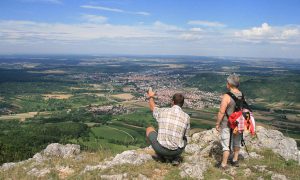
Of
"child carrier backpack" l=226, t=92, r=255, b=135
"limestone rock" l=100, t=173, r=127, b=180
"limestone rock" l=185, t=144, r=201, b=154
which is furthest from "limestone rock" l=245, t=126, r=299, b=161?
"limestone rock" l=100, t=173, r=127, b=180

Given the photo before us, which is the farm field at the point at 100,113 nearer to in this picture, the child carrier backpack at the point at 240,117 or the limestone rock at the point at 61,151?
the limestone rock at the point at 61,151

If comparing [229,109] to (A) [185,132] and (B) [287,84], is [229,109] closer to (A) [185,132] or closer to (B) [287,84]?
(A) [185,132]

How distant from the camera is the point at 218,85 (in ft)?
622

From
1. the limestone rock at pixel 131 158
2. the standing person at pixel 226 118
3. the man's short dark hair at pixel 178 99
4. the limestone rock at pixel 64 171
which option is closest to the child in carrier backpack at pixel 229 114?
the standing person at pixel 226 118

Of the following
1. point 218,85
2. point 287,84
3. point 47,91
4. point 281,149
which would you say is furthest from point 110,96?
point 281,149

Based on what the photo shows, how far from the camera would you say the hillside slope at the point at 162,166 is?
405 inches

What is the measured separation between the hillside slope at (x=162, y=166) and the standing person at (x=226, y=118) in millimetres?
771

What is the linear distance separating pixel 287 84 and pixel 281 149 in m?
171

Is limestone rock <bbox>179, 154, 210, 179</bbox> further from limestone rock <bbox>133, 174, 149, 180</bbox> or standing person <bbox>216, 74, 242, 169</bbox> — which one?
limestone rock <bbox>133, 174, 149, 180</bbox>

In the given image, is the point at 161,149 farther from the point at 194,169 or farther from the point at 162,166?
the point at 194,169

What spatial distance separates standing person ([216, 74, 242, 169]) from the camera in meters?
10.3

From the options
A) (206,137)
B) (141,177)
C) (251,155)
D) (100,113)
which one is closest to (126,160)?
(141,177)

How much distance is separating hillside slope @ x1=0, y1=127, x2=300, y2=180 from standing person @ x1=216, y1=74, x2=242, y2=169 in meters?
0.77

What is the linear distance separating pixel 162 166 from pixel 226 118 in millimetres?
2725
